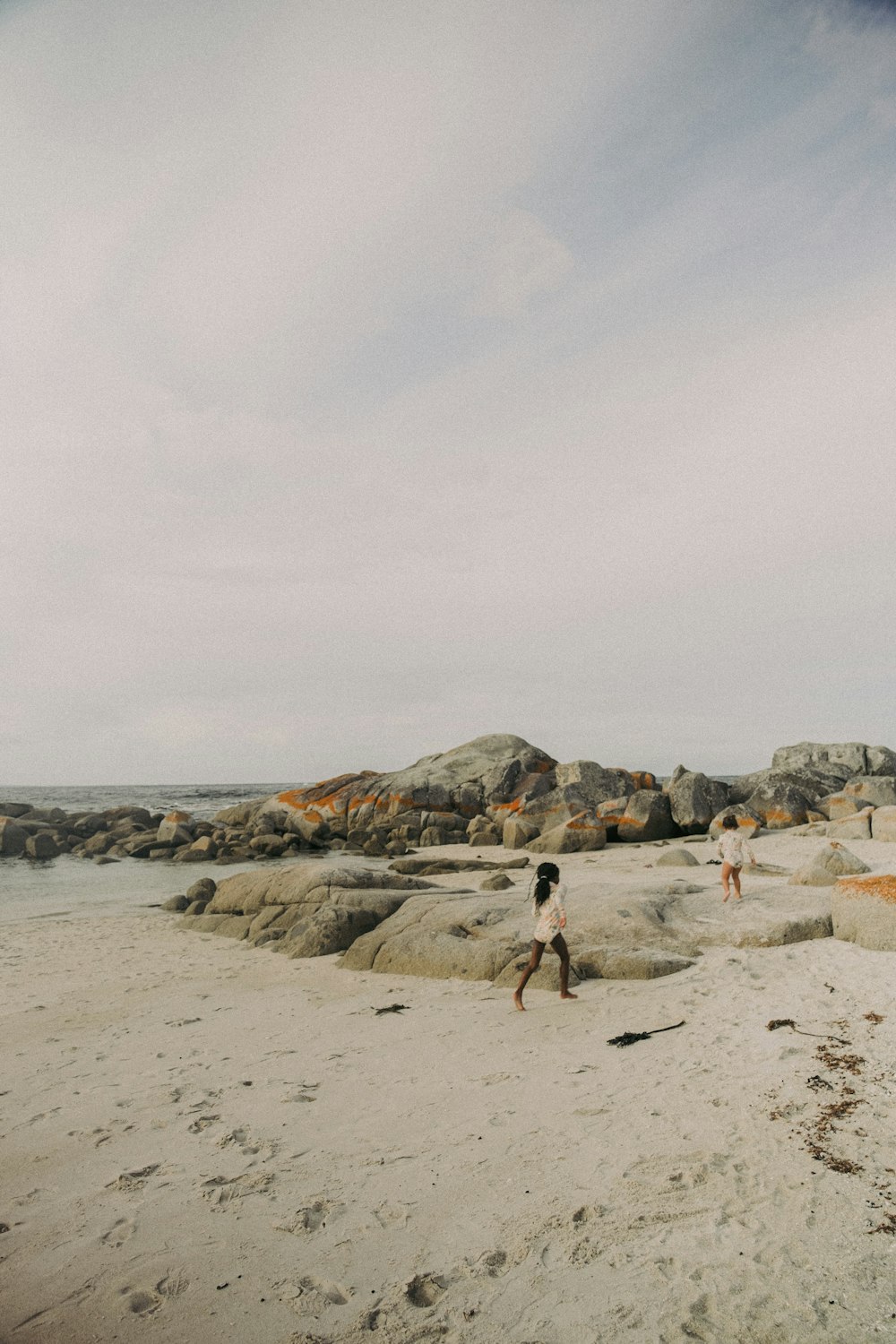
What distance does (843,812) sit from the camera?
25.0 m

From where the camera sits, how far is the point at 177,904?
18.2 meters

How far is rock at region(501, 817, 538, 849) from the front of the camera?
25198mm

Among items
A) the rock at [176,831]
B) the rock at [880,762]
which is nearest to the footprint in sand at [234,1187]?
the rock at [176,831]

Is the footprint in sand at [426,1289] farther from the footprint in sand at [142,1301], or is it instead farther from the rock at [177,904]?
the rock at [177,904]

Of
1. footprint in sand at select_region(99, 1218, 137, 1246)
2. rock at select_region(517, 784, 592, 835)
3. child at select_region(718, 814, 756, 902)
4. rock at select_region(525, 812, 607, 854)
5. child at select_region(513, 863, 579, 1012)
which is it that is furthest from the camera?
rock at select_region(517, 784, 592, 835)

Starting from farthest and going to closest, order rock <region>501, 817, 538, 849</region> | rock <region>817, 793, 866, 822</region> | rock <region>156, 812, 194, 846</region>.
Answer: rock <region>156, 812, 194, 846</region>, rock <region>501, 817, 538, 849</region>, rock <region>817, 793, 866, 822</region>

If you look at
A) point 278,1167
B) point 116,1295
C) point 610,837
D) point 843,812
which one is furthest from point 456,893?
point 843,812

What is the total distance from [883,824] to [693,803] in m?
6.82

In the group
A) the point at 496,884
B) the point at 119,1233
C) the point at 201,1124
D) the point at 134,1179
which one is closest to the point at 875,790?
the point at 496,884

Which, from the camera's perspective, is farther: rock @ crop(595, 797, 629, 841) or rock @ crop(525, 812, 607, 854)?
rock @ crop(595, 797, 629, 841)

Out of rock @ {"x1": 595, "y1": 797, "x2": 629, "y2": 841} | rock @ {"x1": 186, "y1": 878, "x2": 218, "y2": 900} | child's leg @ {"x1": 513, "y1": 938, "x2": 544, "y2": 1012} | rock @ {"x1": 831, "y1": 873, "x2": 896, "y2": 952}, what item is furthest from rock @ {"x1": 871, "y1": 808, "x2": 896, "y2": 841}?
rock @ {"x1": 186, "y1": 878, "x2": 218, "y2": 900}

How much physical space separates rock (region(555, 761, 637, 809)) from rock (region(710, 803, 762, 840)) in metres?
4.54

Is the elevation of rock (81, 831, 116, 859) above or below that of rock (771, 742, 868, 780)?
below

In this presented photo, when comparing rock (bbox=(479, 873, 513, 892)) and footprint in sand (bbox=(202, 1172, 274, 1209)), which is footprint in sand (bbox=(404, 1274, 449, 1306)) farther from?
rock (bbox=(479, 873, 513, 892))
